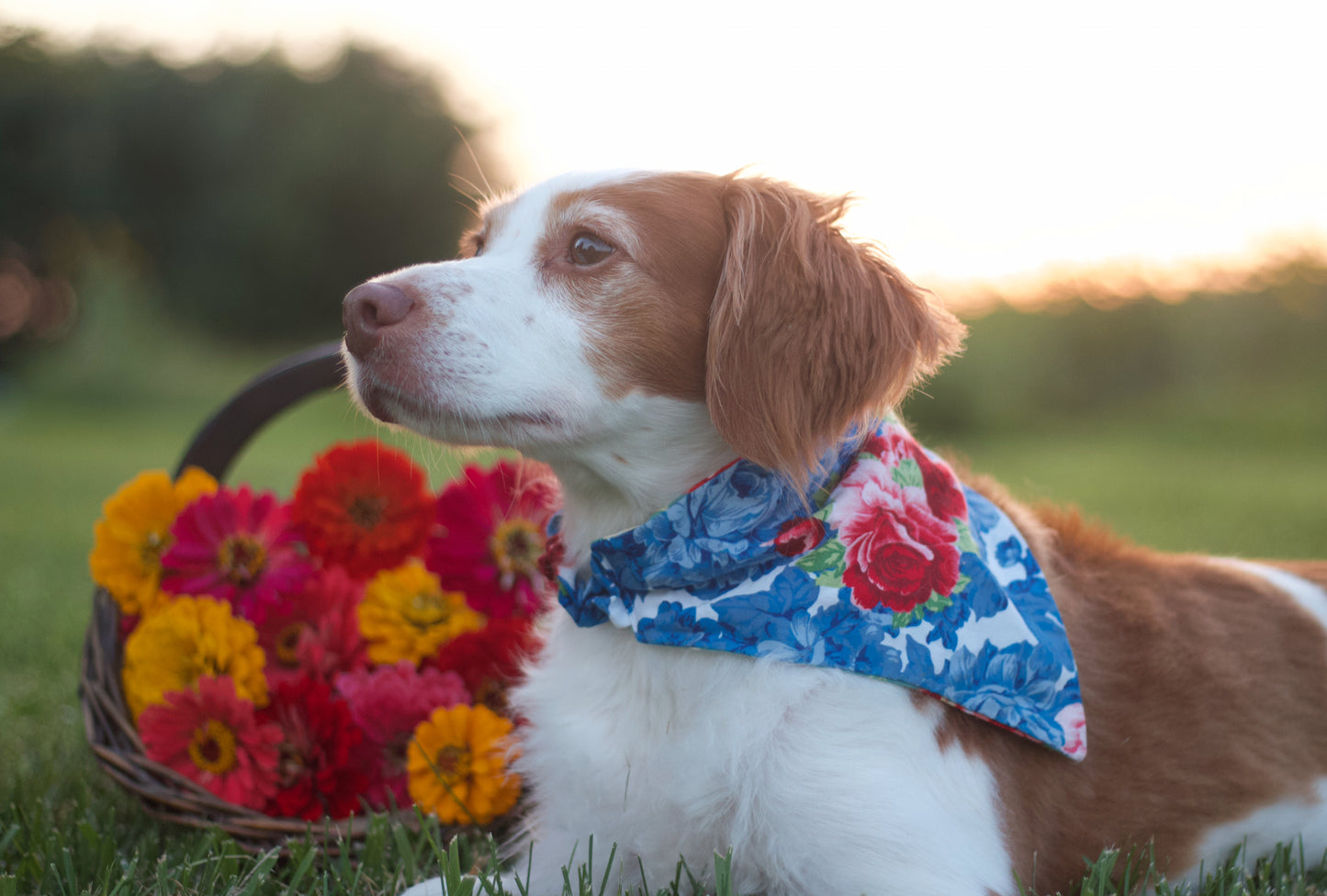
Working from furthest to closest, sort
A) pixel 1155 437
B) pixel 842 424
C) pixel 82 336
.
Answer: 1. pixel 82 336
2. pixel 1155 437
3. pixel 842 424

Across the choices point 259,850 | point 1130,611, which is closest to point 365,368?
point 259,850

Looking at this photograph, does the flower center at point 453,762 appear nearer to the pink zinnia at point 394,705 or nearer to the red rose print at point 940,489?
the pink zinnia at point 394,705

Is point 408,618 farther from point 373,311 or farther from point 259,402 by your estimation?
point 373,311

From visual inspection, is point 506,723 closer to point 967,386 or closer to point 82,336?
point 967,386

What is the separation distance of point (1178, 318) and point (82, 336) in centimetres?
1423

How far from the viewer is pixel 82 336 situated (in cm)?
1466

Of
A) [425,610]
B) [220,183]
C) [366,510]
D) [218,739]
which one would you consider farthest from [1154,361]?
[220,183]

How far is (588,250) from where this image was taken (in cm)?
184

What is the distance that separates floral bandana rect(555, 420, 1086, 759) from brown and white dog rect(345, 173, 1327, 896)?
0.07 m

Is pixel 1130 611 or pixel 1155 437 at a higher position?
pixel 1130 611

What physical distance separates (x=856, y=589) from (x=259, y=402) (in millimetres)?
1554

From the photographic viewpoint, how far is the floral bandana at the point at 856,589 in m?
1.65

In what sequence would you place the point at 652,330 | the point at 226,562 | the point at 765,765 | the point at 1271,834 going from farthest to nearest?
1. the point at 226,562
2. the point at 1271,834
3. the point at 652,330
4. the point at 765,765

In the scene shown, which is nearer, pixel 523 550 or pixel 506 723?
pixel 506 723
